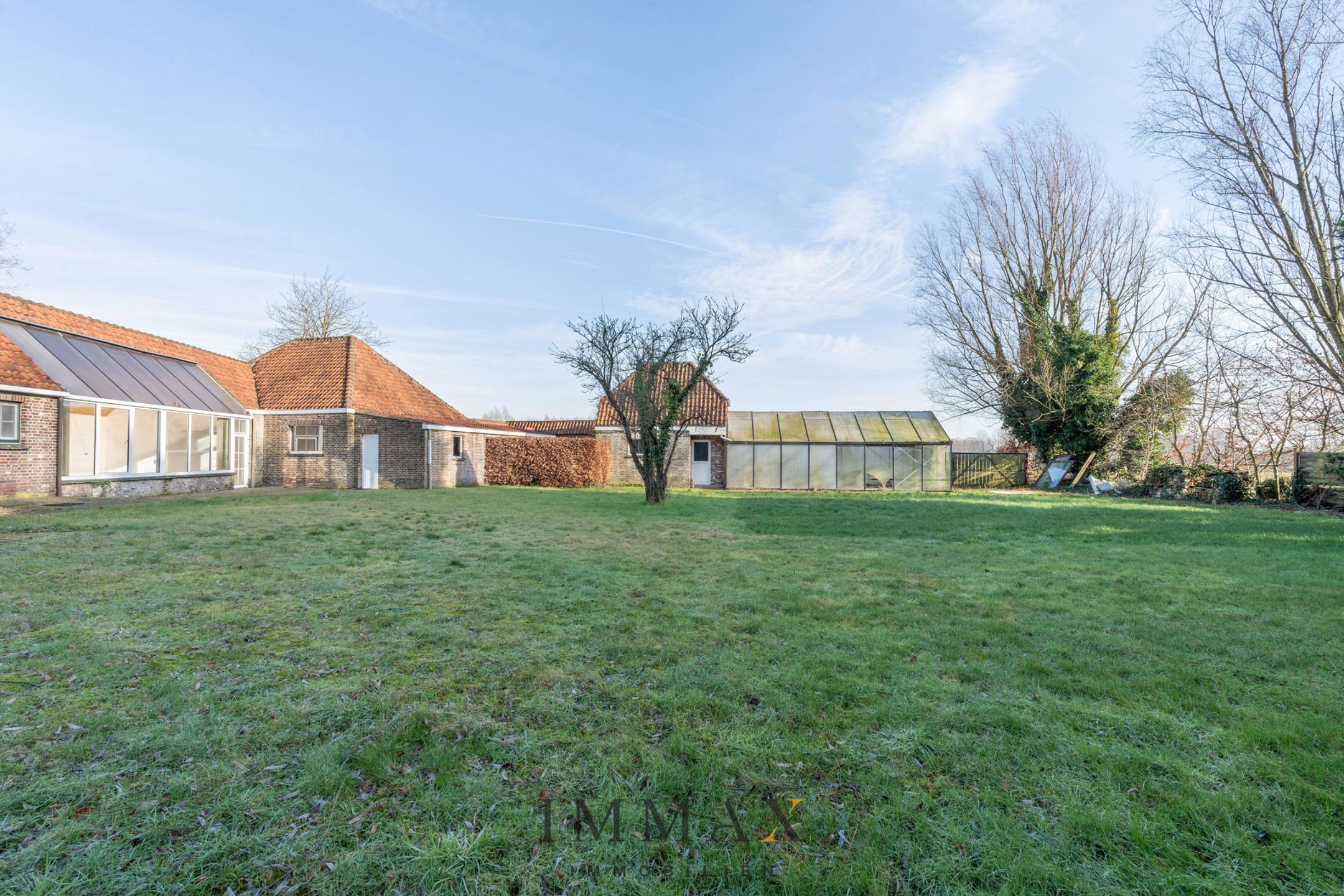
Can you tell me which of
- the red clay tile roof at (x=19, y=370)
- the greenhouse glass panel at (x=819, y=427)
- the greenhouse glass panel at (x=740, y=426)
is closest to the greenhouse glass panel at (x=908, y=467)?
the greenhouse glass panel at (x=819, y=427)

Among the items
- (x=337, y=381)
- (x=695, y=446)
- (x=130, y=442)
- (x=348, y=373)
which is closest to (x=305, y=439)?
(x=337, y=381)

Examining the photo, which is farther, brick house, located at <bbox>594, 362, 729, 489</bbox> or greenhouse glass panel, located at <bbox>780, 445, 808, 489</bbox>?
brick house, located at <bbox>594, 362, 729, 489</bbox>

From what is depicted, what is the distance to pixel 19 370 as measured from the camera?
12.5m

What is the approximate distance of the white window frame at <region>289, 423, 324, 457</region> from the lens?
19.3 metres

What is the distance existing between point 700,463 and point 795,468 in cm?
392

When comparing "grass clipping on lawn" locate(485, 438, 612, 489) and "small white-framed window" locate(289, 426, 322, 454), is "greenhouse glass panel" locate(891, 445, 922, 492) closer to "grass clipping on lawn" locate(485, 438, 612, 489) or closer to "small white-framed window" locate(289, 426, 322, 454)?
"grass clipping on lawn" locate(485, 438, 612, 489)

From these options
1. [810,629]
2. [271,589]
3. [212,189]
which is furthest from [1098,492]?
[212,189]

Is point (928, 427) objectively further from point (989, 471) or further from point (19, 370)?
point (19, 370)

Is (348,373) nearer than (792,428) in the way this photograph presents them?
Yes

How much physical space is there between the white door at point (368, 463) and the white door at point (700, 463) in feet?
38.9

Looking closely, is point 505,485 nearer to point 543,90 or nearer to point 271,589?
point 543,90

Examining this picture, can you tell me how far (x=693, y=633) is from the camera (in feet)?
13.7

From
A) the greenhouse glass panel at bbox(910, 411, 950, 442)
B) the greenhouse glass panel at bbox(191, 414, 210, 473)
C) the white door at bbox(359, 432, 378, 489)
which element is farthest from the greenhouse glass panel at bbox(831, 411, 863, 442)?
the greenhouse glass panel at bbox(191, 414, 210, 473)

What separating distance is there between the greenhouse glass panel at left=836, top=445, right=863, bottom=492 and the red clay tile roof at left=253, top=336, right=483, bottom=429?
1513 centimetres
